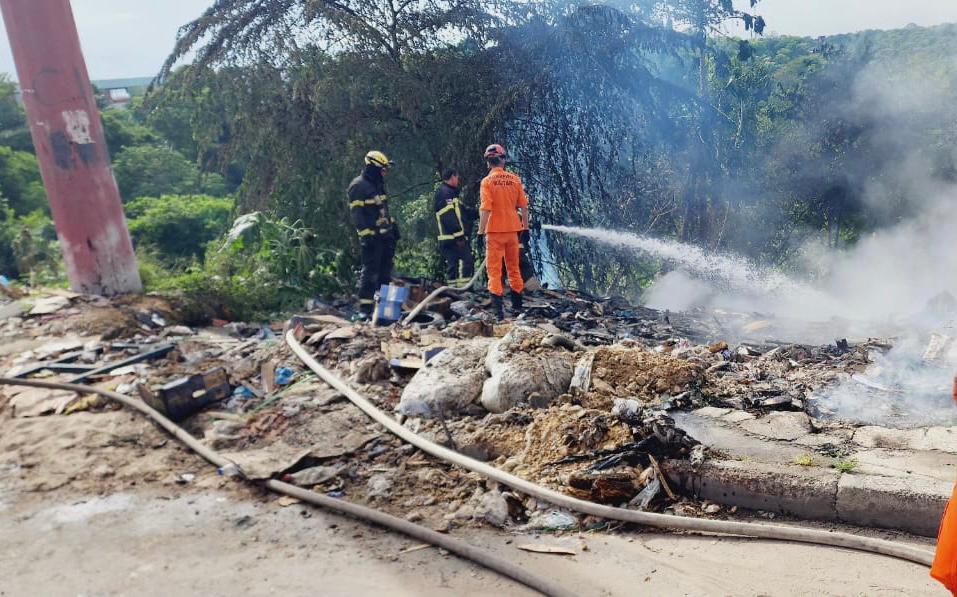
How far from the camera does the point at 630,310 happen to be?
9328 mm

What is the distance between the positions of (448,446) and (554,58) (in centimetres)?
773

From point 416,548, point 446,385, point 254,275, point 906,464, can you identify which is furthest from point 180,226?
point 906,464

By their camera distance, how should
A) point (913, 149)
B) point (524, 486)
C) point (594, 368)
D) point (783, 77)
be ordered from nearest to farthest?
point (524, 486)
point (594, 368)
point (913, 149)
point (783, 77)

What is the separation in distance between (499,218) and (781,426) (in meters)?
4.23

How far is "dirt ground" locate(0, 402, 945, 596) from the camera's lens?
9.41 feet

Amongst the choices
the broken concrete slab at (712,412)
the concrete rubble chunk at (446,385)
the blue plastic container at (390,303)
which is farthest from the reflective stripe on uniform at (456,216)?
the broken concrete slab at (712,412)

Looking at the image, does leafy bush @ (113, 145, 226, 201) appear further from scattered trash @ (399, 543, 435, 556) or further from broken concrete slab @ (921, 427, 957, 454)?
broken concrete slab @ (921, 427, 957, 454)

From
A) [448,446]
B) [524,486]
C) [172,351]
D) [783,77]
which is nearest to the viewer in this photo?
[524,486]

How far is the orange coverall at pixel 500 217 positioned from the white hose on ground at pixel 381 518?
3.91m

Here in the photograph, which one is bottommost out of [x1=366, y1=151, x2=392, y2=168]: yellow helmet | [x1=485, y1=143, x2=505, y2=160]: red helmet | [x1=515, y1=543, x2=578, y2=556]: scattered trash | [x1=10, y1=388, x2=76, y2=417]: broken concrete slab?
[x1=515, y1=543, x2=578, y2=556]: scattered trash

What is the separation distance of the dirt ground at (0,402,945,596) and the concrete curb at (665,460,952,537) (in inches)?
13.2

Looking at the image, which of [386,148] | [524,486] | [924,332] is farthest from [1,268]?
[924,332]

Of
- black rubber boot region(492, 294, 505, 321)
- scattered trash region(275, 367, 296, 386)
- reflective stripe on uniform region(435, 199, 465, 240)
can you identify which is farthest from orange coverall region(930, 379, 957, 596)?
reflective stripe on uniform region(435, 199, 465, 240)

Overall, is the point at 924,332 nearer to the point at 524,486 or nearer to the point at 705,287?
the point at 524,486
